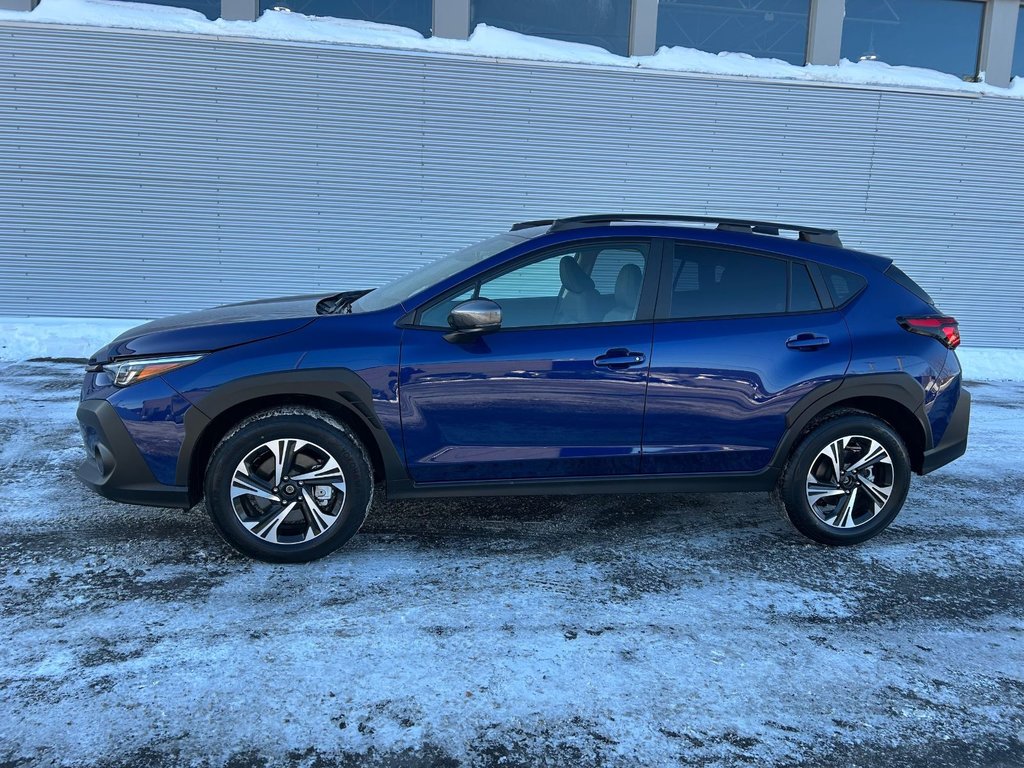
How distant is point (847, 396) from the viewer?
4059mm

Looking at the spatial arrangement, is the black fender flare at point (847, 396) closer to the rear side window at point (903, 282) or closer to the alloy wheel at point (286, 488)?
the rear side window at point (903, 282)

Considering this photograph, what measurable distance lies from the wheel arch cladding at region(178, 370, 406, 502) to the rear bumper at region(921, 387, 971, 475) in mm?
2936

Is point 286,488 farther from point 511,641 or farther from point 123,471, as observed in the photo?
point 511,641

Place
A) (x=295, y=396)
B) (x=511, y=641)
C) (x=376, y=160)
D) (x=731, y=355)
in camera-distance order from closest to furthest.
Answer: (x=511, y=641)
(x=295, y=396)
(x=731, y=355)
(x=376, y=160)

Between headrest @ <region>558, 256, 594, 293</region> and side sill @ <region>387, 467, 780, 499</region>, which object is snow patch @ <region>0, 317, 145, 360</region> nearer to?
side sill @ <region>387, 467, 780, 499</region>

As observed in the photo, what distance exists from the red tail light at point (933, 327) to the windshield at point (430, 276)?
2.18m

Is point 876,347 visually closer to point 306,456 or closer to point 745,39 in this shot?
point 306,456

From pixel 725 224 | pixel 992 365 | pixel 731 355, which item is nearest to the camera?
pixel 731 355

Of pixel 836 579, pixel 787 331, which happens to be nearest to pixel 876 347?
pixel 787 331

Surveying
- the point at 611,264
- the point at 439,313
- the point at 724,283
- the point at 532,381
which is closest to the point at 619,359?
the point at 532,381

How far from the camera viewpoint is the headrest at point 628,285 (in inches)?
156

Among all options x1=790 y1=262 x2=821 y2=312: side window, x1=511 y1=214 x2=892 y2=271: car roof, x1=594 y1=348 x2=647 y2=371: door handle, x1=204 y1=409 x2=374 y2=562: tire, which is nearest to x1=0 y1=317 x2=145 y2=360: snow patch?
x1=204 y1=409 x2=374 y2=562: tire

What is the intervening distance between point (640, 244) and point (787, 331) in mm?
899

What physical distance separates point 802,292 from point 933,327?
790mm
